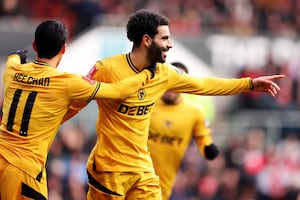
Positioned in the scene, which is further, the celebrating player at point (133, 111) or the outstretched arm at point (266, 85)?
the outstretched arm at point (266, 85)

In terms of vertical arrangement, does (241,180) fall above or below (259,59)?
below

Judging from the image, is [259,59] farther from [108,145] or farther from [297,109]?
[108,145]

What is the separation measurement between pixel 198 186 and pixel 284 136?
9.31 ft

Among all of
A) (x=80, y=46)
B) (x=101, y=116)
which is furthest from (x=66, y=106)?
(x=80, y=46)

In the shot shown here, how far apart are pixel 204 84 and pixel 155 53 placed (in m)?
0.65

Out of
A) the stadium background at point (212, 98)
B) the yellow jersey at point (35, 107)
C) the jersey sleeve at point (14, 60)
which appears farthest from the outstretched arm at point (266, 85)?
the stadium background at point (212, 98)

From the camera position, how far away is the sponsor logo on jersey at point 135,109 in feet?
33.6

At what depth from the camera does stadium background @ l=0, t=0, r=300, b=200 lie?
17.6 m

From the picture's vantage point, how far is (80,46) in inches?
771

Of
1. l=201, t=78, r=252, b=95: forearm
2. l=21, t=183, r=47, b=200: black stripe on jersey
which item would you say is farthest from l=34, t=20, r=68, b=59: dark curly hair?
l=201, t=78, r=252, b=95: forearm

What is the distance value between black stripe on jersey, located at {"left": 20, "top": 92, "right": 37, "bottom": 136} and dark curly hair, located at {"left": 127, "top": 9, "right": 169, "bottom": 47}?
1155 millimetres

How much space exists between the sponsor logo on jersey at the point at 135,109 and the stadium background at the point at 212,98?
5.79 meters

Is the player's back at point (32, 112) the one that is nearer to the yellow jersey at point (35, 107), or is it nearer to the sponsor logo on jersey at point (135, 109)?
the yellow jersey at point (35, 107)

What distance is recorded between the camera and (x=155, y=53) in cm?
1024
